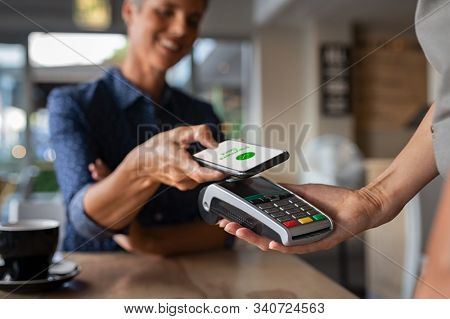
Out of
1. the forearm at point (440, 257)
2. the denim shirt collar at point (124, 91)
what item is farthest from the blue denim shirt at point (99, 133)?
the forearm at point (440, 257)

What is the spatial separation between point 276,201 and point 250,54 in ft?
9.17

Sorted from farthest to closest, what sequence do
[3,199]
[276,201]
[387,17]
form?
[387,17] → [3,199] → [276,201]

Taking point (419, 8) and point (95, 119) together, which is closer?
point (419, 8)

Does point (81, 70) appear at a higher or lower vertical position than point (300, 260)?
higher

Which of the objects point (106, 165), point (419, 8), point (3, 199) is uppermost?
point (419, 8)

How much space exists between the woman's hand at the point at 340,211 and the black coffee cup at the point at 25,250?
0.52ft

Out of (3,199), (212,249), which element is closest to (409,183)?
(212,249)

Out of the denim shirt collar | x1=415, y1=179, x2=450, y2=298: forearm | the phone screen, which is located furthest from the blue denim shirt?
x1=415, y1=179, x2=450, y2=298: forearm

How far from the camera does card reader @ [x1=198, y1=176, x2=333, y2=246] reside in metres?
0.26

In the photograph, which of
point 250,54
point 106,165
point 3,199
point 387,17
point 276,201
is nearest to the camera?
point 276,201

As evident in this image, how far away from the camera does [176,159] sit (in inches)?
13.2

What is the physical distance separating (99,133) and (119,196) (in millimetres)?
90
